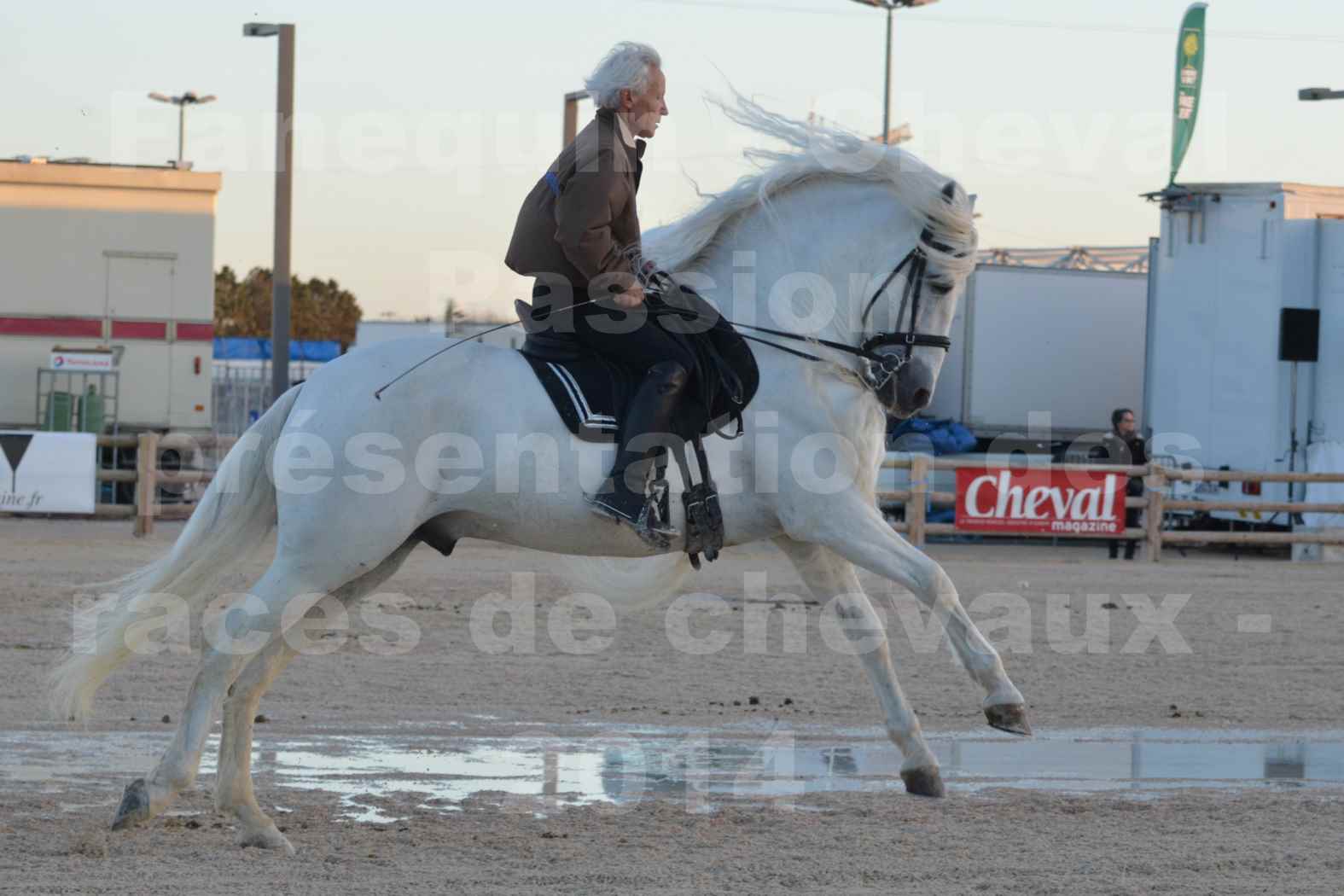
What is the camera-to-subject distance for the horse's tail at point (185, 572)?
6.21 meters

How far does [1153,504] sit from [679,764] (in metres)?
12.9

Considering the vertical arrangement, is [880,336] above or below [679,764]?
→ above

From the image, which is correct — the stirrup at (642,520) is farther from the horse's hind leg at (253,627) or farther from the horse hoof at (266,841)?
the horse hoof at (266,841)

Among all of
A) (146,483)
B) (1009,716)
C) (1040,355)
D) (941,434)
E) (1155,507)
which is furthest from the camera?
(1040,355)

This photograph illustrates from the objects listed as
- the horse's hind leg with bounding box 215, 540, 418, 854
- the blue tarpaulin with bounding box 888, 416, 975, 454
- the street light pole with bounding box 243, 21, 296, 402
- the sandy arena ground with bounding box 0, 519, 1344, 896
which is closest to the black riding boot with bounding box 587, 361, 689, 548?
the horse's hind leg with bounding box 215, 540, 418, 854

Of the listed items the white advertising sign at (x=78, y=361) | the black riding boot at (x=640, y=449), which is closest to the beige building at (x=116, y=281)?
the white advertising sign at (x=78, y=361)

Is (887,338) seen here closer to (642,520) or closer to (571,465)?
(642,520)

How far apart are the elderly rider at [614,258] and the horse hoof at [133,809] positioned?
1832 mm

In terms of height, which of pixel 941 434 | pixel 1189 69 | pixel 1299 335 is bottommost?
pixel 941 434

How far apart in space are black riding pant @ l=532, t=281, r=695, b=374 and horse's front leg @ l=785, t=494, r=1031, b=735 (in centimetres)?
75

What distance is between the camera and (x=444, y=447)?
6.06m

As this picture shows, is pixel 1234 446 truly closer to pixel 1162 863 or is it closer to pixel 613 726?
pixel 613 726

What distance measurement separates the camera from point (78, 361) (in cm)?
2288

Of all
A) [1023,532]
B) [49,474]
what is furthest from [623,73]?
[49,474]
